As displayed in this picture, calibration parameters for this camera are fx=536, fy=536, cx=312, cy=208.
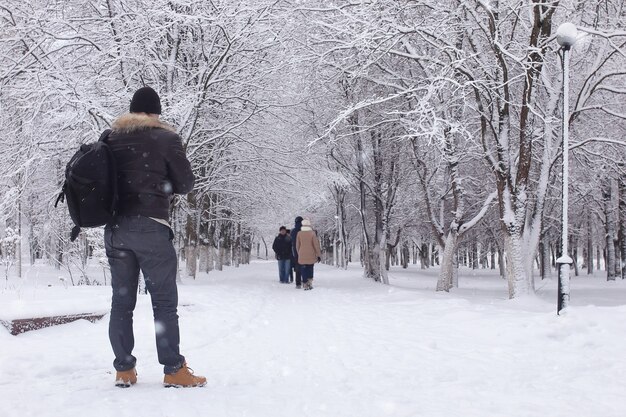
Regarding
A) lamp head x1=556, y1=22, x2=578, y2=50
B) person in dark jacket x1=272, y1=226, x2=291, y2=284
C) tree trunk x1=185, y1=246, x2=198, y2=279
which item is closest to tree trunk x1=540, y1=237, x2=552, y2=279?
person in dark jacket x1=272, y1=226, x2=291, y2=284

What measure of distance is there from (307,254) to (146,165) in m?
11.1

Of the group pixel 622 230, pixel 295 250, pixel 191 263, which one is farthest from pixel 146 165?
pixel 622 230

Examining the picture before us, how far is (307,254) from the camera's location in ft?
48.8

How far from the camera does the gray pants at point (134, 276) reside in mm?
3814

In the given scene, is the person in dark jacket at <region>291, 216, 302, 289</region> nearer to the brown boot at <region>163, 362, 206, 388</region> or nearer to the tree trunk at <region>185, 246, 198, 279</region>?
the tree trunk at <region>185, 246, 198, 279</region>

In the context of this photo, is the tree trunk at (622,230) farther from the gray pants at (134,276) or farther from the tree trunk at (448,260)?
the gray pants at (134,276)

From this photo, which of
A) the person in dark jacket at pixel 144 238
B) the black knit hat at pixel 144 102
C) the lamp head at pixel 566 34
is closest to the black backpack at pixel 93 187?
the person in dark jacket at pixel 144 238

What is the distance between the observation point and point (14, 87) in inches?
469

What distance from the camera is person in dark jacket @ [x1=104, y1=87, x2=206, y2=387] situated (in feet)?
12.5

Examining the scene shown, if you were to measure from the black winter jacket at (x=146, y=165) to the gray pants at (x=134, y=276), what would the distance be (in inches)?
4.6

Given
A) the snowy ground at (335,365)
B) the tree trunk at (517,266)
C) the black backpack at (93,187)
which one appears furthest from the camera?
the tree trunk at (517,266)

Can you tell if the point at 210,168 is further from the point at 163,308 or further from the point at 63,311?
the point at 163,308

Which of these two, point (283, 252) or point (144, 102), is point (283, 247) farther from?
point (144, 102)

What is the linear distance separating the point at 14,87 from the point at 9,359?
9.30 meters
